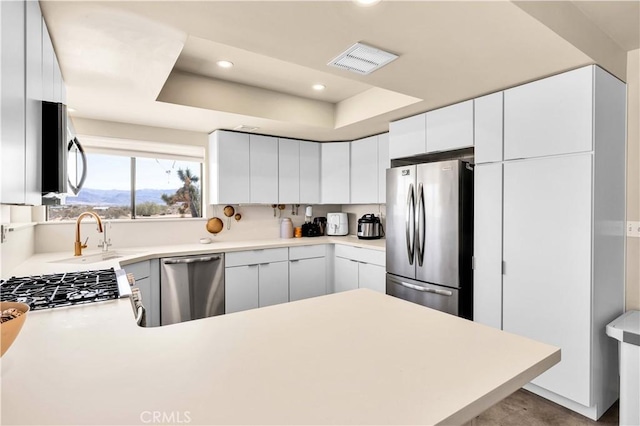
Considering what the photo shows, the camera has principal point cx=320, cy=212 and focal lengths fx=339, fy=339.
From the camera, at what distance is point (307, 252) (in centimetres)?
403

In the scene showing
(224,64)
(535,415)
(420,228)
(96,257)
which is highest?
(224,64)

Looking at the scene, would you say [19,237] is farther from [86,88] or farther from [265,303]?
[265,303]

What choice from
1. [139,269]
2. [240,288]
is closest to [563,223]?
[240,288]

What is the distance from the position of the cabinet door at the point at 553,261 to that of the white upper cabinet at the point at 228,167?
265 cm

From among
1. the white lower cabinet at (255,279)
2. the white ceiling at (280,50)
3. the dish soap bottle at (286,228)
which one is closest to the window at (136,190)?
the white ceiling at (280,50)

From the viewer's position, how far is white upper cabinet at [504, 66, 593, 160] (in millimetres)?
2121

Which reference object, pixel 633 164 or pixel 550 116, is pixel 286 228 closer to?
pixel 550 116

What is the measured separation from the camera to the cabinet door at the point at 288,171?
13.7 ft

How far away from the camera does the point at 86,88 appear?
2484mm

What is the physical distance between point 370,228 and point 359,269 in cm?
59

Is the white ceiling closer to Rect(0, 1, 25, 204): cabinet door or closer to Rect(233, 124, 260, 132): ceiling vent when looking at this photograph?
Rect(233, 124, 260, 132): ceiling vent

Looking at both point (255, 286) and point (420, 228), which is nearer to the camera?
point (420, 228)

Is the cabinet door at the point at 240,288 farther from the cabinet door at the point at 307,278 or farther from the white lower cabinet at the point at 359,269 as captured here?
the white lower cabinet at the point at 359,269

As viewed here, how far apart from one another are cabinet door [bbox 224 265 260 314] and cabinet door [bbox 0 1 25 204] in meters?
2.51
